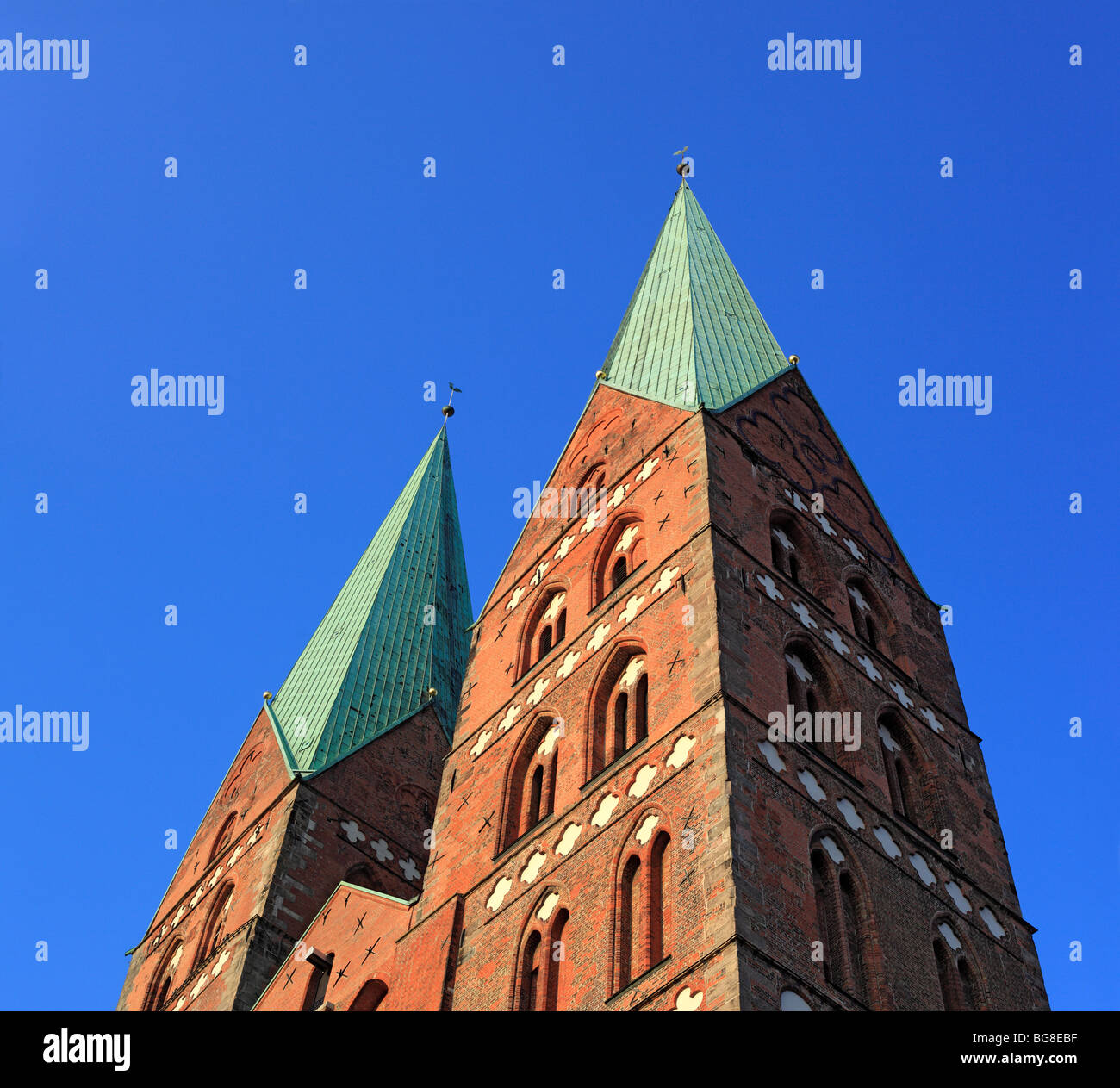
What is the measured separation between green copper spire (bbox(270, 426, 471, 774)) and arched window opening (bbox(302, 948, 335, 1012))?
27.0 feet

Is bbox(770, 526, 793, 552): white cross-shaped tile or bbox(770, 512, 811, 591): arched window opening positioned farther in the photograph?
bbox(770, 526, 793, 552): white cross-shaped tile

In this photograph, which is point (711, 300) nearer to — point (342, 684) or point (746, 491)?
point (746, 491)

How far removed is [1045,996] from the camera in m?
21.0

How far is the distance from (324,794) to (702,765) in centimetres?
1515

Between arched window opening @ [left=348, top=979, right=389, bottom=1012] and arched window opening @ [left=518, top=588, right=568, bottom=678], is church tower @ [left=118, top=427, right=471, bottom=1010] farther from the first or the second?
arched window opening @ [left=518, top=588, right=568, bottom=678]

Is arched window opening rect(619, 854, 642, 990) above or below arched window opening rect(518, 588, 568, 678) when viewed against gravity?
below

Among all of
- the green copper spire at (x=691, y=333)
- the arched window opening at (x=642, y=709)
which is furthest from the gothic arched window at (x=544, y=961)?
the green copper spire at (x=691, y=333)

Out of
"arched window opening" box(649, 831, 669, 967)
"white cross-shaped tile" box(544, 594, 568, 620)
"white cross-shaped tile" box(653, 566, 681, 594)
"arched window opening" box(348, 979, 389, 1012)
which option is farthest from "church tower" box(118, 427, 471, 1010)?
"white cross-shaped tile" box(653, 566, 681, 594)

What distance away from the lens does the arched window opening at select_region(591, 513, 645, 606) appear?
25547mm

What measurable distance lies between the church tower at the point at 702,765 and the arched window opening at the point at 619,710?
0.16 feet

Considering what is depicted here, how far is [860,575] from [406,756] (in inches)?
502

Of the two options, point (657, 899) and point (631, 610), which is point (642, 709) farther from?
point (657, 899)

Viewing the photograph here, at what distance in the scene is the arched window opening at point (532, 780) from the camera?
904 inches
